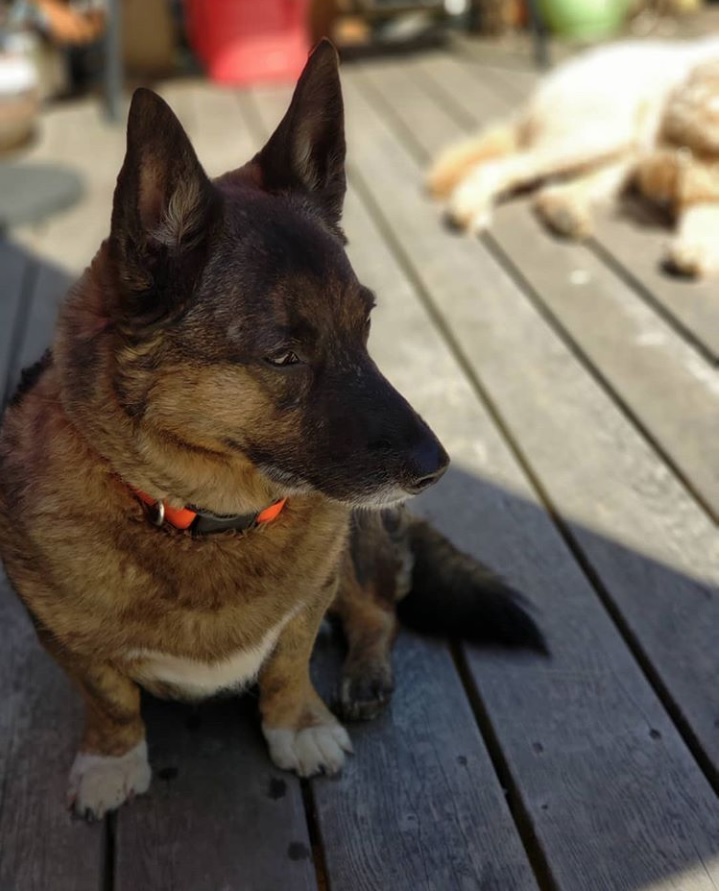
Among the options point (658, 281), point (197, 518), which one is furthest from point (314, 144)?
point (658, 281)

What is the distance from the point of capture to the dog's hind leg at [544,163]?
4.24 meters

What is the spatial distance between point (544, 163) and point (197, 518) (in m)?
3.23

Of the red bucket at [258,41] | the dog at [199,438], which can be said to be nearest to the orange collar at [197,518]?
the dog at [199,438]

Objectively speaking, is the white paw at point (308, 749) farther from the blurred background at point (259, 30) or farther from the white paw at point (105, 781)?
the blurred background at point (259, 30)

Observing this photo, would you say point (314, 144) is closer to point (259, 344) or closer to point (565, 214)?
point (259, 344)

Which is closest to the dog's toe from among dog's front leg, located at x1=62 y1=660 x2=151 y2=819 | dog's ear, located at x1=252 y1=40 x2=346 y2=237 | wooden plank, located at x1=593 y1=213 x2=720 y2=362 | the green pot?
dog's front leg, located at x1=62 y1=660 x2=151 y2=819

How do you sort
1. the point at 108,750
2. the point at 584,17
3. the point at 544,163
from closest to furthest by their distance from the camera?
the point at 108,750
the point at 544,163
the point at 584,17

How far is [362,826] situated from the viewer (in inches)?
69.4

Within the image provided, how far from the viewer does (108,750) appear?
6.01 feet

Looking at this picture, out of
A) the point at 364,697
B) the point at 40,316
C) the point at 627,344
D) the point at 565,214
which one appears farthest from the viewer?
the point at 565,214

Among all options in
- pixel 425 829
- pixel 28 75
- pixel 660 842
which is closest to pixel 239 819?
pixel 425 829

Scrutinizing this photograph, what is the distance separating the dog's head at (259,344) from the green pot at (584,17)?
5475 millimetres

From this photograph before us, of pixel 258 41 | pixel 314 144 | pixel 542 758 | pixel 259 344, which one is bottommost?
pixel 258 41

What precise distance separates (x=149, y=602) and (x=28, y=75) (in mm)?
3697
